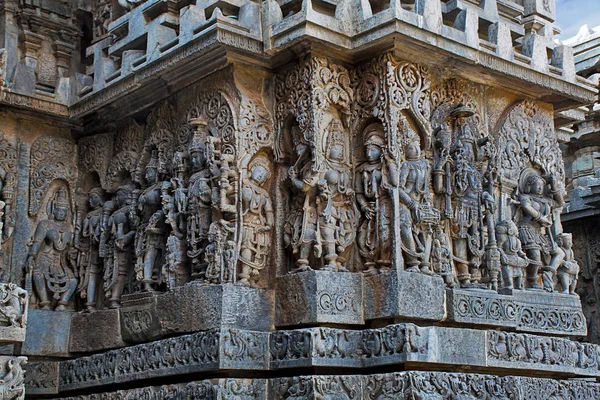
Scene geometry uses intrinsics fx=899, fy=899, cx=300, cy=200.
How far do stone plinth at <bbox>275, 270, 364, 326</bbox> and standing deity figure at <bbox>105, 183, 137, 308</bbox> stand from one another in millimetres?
2388

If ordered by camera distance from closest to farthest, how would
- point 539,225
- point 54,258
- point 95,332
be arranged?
point 539,225
point 95,332
point 54,258

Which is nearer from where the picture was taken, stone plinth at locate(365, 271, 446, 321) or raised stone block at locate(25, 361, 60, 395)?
stone plinth at locate(365, 271, 446, 321)

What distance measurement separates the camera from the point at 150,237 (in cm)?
977

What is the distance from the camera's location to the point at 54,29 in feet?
37.2

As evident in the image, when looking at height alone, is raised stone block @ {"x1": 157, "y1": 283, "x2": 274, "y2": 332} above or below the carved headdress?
below

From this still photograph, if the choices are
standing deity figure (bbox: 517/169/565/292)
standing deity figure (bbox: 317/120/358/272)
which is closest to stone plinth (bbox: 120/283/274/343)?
standing deity figure (bbox: 317/120/358/272)

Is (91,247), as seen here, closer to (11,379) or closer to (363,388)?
(11,379)

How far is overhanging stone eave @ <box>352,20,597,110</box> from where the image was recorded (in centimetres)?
873

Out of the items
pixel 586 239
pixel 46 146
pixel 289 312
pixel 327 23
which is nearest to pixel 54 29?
pixel 46 146

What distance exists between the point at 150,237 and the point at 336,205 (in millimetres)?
2225

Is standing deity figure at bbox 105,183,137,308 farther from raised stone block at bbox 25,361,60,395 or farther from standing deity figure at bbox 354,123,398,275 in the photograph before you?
standing deity figure at bbox 354,123,398,275

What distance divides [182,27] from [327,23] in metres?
1.58

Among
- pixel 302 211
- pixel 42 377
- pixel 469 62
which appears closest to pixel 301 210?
pixel 302 211

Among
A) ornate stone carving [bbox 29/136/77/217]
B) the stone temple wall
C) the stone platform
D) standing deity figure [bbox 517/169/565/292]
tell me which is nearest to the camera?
the stone platform
